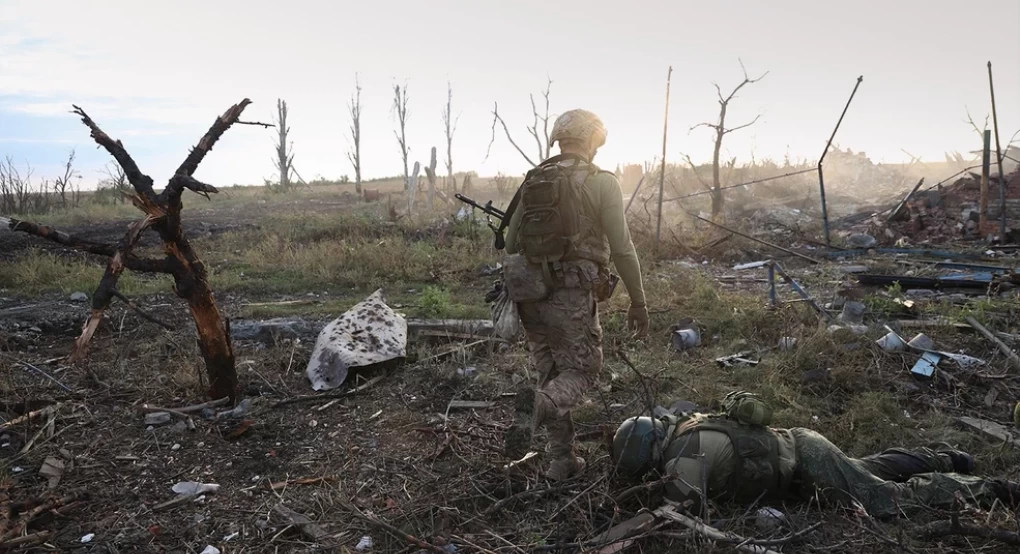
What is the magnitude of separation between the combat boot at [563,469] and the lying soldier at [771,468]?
241 mm

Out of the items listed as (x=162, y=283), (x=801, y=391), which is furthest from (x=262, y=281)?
(x=801, y=391)

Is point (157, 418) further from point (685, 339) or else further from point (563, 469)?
point (685, 339)

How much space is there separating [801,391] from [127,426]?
441 centimetres

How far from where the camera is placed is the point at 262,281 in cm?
823

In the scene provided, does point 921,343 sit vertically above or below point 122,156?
below

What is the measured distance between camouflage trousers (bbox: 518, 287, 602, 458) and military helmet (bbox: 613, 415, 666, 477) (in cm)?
25

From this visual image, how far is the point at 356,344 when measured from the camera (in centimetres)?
470

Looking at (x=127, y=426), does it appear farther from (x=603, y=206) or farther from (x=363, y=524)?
(x=603, y=206)

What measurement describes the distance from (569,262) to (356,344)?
7.77ft

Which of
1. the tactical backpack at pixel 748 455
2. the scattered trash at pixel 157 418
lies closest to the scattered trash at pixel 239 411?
the scattered trash at pixel 157 418

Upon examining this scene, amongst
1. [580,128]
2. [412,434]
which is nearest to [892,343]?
[580,128]

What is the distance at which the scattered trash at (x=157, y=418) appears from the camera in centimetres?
388

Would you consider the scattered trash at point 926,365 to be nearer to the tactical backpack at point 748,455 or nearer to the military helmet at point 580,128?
the tactical backpack at point 748,455

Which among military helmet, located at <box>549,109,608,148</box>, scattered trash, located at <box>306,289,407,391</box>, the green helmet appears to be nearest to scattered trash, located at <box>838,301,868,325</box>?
the green helmet
